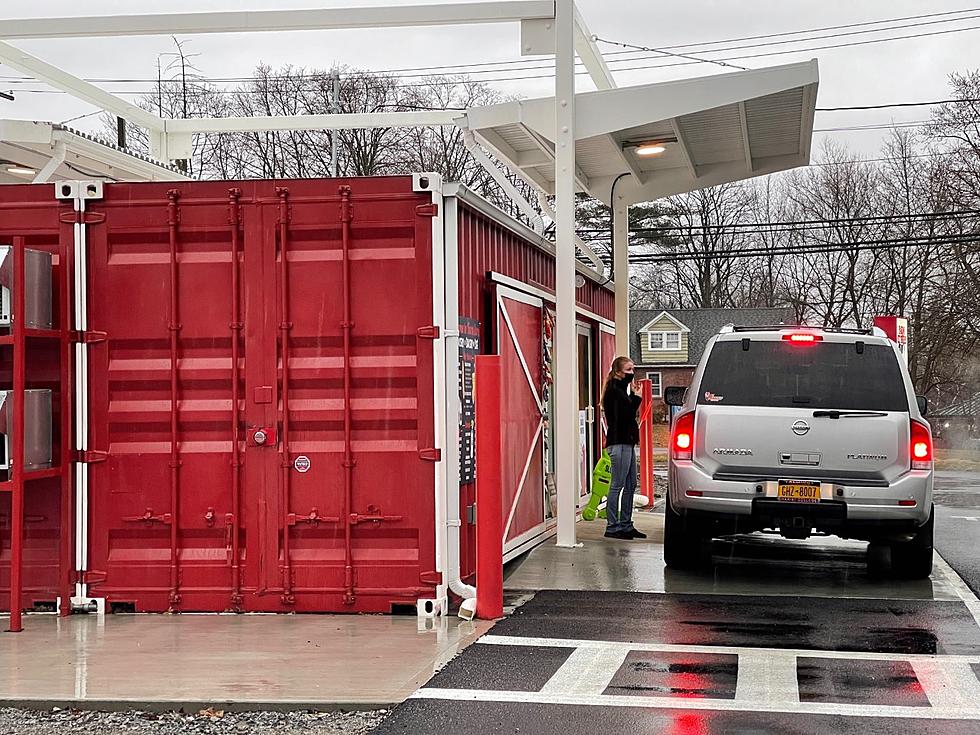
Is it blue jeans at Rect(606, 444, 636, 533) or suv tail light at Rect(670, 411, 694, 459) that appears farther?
blue jeans at Rect(606, 444, 636, 533)

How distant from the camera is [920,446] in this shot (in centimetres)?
1014

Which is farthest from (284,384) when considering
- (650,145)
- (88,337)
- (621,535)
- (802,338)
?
(650,145)

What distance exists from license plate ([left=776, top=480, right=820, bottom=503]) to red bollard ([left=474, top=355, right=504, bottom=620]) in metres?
2.51

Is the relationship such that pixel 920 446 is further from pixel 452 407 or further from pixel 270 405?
pixel 270 405

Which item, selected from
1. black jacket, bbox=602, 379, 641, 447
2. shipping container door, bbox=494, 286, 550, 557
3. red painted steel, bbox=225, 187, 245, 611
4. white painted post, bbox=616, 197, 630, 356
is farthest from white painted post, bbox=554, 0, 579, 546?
white painted post, bbox=616, 197, 630, 356

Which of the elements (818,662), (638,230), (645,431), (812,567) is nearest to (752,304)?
(638,230)

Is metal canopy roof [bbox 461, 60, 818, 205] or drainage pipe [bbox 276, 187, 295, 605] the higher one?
metal canopy roof [bbox 461, 60, 818, 205]

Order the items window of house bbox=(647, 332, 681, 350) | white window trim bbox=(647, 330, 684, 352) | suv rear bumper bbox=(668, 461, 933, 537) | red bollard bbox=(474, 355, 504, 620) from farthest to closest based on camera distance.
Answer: window of house bbox=(647, 332, 681, 350) → white window trim bbox=(647, 330, 684, 352) → suv rear bumper bbox=(668, 461, 933, 537) → red bollard bbox=(474, 355, 504, 620)

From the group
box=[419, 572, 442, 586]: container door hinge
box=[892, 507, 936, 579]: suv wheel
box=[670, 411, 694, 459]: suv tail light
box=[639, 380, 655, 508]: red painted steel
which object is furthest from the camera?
box=[639, 380, 655, 508]: red painted steel

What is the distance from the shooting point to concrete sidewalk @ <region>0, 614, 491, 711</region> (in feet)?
21.9

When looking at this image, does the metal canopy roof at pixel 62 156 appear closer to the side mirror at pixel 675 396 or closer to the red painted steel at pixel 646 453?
the side mirror at pixel 675 396

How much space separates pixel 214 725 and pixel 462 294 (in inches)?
160

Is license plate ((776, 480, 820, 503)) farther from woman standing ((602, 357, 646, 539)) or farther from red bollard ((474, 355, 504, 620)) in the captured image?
woman standing ((602, 357, 646, 539))

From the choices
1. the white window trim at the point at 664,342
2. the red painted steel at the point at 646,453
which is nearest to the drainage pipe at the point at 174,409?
the red painted steel at the point at 646,453
